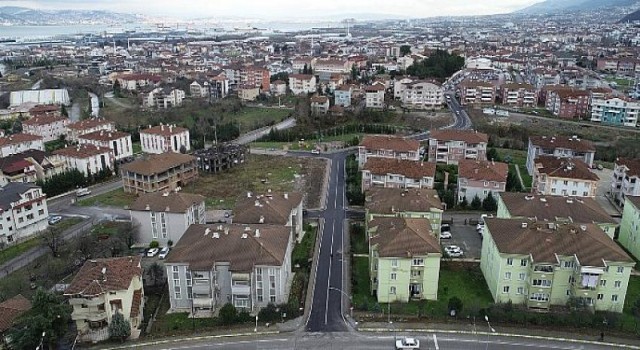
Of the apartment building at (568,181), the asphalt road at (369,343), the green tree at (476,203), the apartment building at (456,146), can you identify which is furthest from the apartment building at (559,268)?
the apartment building at (456,146)

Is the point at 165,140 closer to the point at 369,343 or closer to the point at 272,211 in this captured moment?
the point at 272,211

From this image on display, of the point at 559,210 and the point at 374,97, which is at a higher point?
the point at 374,97

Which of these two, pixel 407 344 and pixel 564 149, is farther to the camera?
pixel 564 149

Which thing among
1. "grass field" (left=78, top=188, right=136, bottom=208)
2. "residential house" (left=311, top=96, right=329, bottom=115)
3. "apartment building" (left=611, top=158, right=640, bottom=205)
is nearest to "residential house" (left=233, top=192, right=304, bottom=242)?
"grass field" (left=78, top=188, right=136, bottom=208)

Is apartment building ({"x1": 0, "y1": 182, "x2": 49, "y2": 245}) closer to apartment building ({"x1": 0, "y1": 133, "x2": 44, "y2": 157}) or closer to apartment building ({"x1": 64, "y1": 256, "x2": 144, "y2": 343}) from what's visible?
apartment building ({"x1": 64, "y1": 256, "x2": 144, "y2": 343})

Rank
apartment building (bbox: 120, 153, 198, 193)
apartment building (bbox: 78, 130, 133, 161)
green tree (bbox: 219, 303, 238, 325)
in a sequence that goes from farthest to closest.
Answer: apartment building (bbox: 78, 130, 133, 161) < apartment building (bbox: 120, 153, 198, 193) < green tree (bbox: 219, 303, 238, 325)

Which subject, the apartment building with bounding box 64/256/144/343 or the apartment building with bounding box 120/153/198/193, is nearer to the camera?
the apartment building with bounding box 64/256/144/343

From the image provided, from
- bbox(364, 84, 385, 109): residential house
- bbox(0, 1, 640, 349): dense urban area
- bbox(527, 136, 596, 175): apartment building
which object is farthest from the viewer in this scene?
bbox(364, 84, 385, 109): residential house

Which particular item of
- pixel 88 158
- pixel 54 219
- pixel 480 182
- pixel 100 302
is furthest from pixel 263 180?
pixel 100 302
